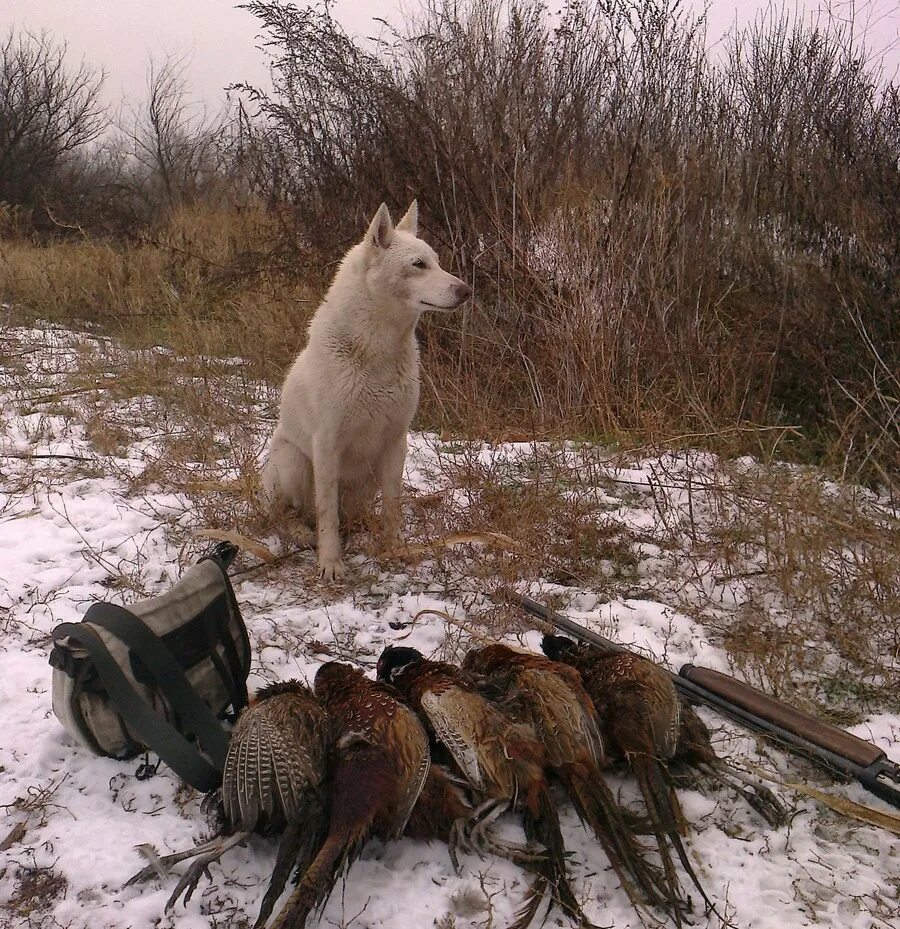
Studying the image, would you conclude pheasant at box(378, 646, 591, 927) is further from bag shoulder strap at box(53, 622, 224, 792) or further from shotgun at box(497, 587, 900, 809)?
shotgun at box(497, 587, 900, 809)

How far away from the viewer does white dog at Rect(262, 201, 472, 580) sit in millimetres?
3680

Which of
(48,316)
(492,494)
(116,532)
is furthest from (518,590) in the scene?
(48,316)

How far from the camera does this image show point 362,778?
1.84 metres

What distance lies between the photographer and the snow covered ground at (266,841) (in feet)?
5.83

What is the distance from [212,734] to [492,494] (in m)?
2.15

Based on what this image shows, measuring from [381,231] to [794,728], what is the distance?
280cm

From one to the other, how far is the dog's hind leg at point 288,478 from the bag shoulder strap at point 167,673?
199 centimetres

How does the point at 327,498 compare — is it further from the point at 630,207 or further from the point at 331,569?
the point at 630,207

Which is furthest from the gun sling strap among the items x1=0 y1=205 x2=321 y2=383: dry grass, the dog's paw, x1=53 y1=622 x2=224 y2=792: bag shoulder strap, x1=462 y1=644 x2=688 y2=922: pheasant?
x1=0 y1=205 x2=321 y2=383: dry grass

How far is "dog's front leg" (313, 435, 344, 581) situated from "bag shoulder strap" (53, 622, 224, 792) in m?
1.66

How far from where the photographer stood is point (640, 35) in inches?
249

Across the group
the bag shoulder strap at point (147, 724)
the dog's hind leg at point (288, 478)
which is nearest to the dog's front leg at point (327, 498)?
the dog's hind leg at point (288, 478)

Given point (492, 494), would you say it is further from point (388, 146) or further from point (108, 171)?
point (108, 171)

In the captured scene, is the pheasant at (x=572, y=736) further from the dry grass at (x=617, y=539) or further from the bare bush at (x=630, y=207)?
the bare bush at (x=630, y=207)
